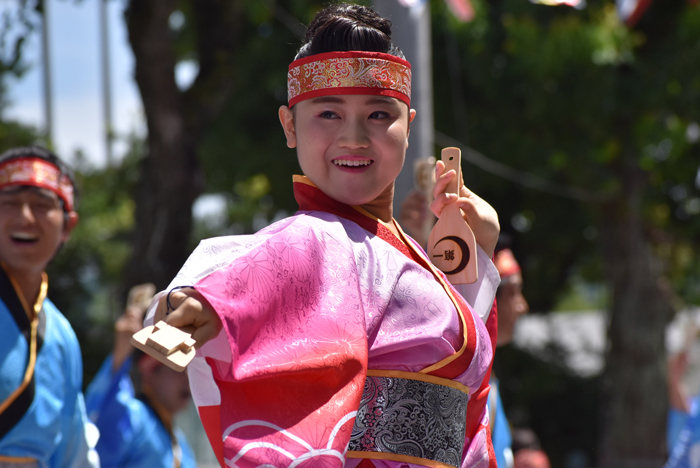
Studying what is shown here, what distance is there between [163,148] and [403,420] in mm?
4127

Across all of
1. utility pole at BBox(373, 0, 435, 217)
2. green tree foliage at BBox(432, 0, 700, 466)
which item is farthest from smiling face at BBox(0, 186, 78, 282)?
green tree foliage at BBox(432, 0, 700, 466)

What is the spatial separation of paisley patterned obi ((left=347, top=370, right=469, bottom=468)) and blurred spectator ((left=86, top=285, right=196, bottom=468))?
2.41 m

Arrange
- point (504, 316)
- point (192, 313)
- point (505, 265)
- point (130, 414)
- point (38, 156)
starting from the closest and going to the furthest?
point (192, 313)
point (38, 156)
point (504, 316)
point (505, 265)
point (130, 414)

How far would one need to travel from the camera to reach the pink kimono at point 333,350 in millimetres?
1414

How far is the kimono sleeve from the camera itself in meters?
1.40

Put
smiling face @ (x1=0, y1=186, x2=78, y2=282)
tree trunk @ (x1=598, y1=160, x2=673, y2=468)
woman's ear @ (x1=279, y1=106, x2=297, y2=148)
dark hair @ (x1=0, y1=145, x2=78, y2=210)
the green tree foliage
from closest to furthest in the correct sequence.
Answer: woman's ear @ (x1=279, y1=106, x2=297, y2=148) < smiling face @ (x1=0, y1=186, x2=78, y2=282) < dark hair @ (x1=0, y1=145, x2=78, y2=210) < the green tree foliage < tree trunk @ (x1=598, y1=160, x2=673, y2=468)

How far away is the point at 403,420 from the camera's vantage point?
1.57m

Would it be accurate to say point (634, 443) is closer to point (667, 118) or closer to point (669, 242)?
point (669, 242)

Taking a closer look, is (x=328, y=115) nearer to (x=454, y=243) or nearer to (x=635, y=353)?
(x=454, y=243)

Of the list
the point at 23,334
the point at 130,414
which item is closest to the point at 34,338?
the point at 23,334

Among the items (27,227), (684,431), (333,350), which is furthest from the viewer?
(684,431)

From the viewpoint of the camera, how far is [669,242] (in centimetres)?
920

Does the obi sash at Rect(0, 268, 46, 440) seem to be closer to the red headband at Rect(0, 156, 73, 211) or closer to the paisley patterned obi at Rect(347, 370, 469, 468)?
the red headband at Rect(0, 156, 73, 211)

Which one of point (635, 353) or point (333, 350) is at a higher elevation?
point (333, 350)
